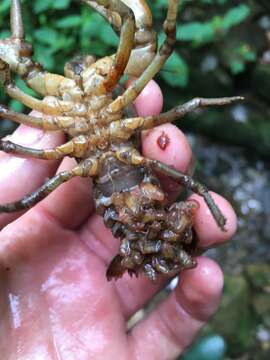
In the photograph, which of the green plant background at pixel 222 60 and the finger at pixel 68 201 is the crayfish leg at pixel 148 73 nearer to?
the finger at pixel 68 201

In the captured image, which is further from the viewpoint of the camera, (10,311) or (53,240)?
(53,240)

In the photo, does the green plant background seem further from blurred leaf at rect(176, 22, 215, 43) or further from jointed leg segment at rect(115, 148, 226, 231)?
jointed leg segment at rect(115, 148, 226, 231)

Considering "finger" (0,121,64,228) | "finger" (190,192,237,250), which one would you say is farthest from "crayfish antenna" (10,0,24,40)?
"finger" (190,192,237,250)

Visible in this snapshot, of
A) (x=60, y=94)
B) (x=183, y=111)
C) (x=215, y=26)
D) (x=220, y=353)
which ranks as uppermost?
(x=60, y=94)

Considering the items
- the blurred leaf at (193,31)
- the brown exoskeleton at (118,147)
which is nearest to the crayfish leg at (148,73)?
the brown exoskeleton at (118,147)

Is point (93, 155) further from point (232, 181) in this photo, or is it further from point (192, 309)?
point (232, 181)

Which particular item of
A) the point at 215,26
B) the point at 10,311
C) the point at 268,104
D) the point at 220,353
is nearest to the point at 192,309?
the point at 10,311
